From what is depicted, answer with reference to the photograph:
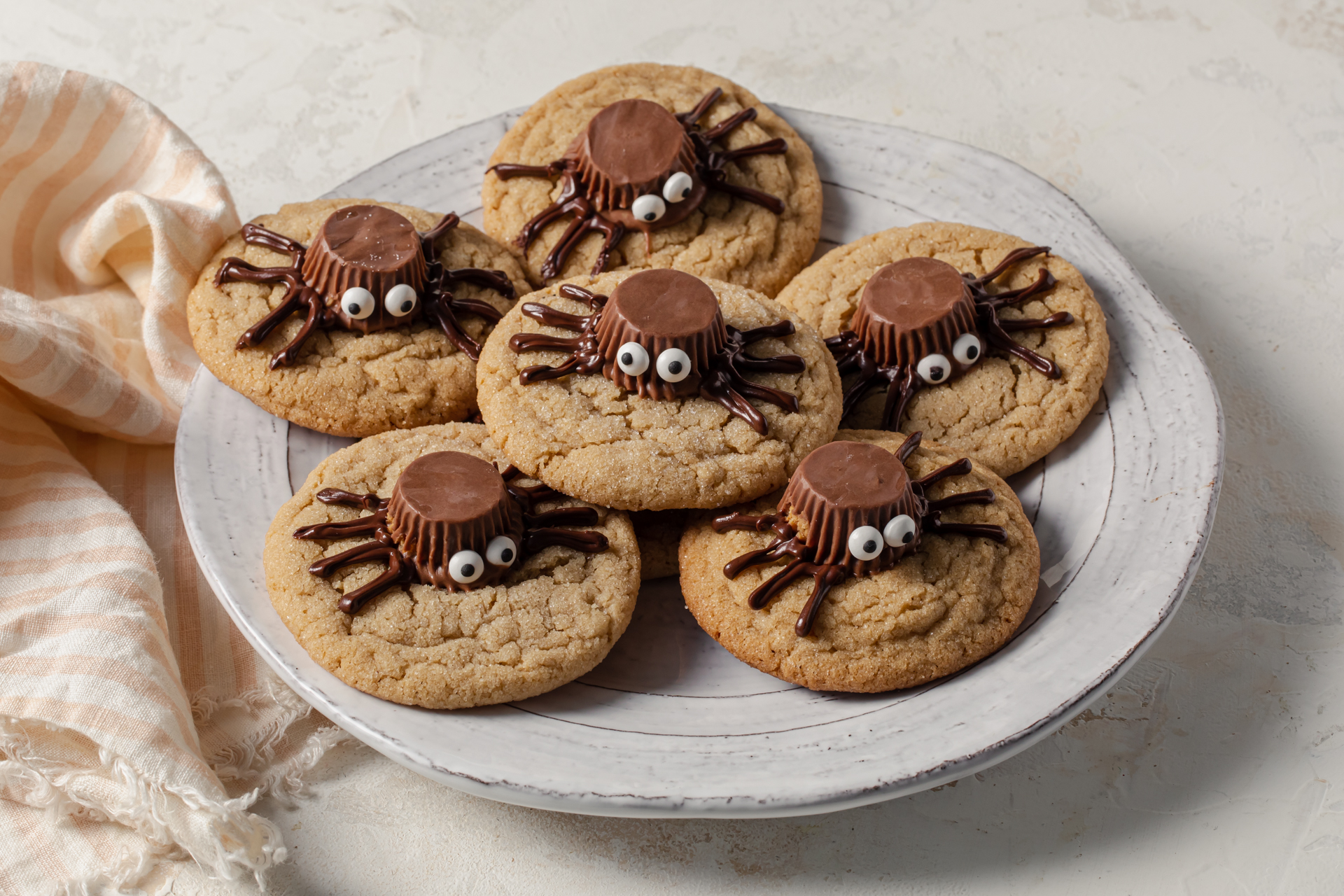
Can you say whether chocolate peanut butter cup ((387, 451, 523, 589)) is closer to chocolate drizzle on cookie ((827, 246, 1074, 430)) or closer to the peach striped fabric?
the peach striped fabric

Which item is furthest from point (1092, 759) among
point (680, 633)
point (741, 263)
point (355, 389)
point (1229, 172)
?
point (1229, 172)

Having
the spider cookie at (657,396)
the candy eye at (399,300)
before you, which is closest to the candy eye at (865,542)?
the spider cookie at (657,396)

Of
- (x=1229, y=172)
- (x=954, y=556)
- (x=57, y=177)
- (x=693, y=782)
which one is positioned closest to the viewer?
(x=693, y=782)

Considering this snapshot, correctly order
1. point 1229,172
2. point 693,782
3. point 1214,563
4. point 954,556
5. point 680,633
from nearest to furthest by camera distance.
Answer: point 693,782, point 954,556, point 680,633, point 1214,563, point 1229,172

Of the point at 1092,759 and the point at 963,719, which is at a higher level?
the point at 963,719

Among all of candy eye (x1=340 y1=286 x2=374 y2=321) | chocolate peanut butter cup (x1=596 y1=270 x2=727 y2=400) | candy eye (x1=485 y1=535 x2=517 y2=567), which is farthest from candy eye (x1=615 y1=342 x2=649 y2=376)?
candy eye (x1=340 y1=286 x2=374 y2=321)

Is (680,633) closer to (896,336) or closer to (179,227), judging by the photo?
(896,336)

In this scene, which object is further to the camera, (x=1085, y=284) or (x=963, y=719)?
(x=1085, y=284)

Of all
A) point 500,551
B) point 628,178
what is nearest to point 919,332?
point 628,178
